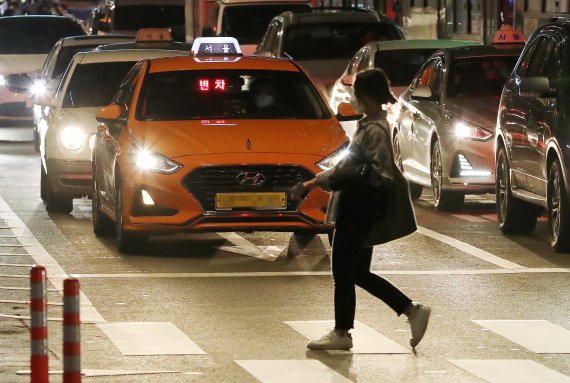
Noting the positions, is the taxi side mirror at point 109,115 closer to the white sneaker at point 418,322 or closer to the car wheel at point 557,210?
the car wheel at point 557,210

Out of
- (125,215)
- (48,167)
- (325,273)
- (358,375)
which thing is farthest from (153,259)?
(358,375)

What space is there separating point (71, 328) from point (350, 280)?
3067mm

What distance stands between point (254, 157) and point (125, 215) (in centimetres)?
112

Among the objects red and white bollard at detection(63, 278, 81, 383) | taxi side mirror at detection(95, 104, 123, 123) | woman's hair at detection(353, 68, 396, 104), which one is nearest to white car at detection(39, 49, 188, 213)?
taxi side mirror at detection(95, 104, 123, 123)

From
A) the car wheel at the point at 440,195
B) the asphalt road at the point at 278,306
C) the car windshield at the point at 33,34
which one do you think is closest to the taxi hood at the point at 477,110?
the car wheel at the point at 440,195

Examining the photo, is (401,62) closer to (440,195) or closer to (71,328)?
(440,195)

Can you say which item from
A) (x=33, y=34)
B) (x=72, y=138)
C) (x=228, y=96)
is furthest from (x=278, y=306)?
(x=33, y=34)

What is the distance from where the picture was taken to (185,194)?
1498 centimetres

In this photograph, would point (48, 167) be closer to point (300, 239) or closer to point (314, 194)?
point (300, 239)

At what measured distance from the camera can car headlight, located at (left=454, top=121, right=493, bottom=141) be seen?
1886 cm

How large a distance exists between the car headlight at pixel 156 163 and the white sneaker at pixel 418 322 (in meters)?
4.79

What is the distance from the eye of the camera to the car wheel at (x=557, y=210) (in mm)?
15211

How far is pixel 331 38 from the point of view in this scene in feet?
91.0

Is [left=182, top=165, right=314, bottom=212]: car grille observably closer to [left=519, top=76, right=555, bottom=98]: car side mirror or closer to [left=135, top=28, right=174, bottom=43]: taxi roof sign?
[left=519, top=76, right=555, bottom=98]: car side mirror
